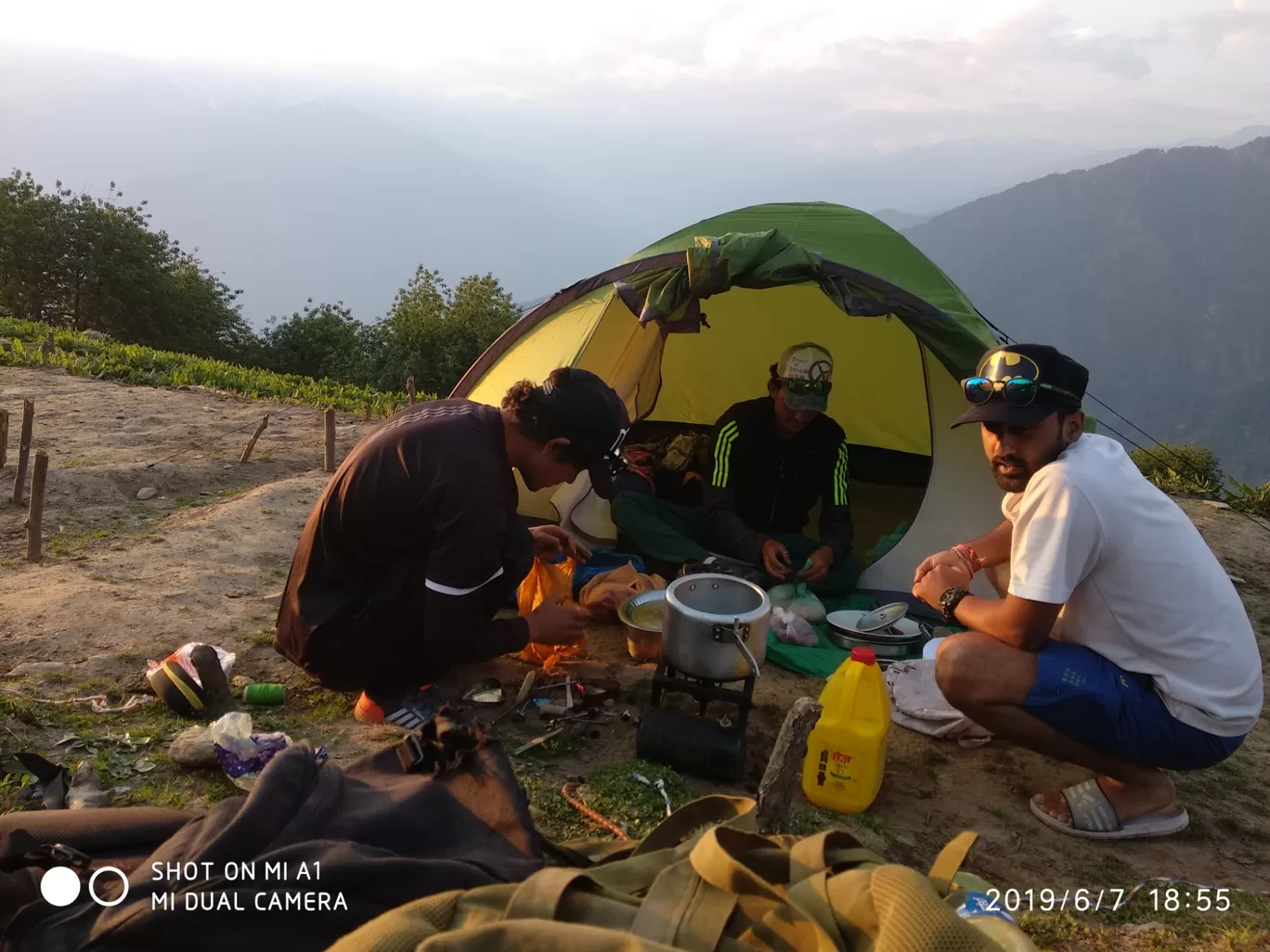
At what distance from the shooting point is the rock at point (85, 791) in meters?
2.35

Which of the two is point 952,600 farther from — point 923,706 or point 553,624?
point 553,624

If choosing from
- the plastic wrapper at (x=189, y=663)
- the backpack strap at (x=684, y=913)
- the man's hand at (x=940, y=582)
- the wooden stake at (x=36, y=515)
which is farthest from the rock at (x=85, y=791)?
the man's hand at (x=940, y=582)

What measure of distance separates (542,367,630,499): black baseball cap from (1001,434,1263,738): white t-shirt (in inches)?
50.8

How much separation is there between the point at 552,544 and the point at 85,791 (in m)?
1.81

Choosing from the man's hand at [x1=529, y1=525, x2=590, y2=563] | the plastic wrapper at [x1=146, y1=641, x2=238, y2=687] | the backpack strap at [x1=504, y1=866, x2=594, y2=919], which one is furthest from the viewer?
the man's hand at [x1=529, y1=525, x2=590, y2=563]

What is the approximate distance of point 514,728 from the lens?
124 inches

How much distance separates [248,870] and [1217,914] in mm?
2497

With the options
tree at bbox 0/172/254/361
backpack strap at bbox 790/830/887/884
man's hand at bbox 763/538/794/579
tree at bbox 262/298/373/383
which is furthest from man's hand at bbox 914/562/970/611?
tree at bbox 0/172/254/361

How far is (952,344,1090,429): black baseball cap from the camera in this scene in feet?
8.43

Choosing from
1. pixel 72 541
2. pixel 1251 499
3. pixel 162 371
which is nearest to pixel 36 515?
pixel 72 541

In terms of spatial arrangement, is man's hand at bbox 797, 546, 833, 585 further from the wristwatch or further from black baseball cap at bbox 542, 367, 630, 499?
black baseball cap at bbox 542, 367, 630, 499

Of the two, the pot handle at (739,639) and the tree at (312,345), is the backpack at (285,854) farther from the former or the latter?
the tree at (312,345)

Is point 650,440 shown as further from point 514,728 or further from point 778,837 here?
point 778,837

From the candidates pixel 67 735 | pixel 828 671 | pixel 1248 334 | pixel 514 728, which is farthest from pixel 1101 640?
pixel 1248 334
